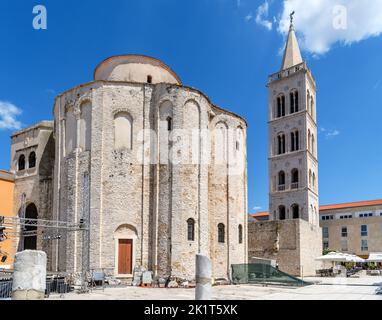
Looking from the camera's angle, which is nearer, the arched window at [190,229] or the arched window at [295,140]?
the arched window at [190,229]

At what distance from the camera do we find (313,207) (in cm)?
5403

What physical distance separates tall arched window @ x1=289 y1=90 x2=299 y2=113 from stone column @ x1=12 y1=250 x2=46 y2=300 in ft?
161

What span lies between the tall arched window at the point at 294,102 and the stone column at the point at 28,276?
4895 cm

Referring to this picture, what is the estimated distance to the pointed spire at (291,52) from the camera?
195 ft

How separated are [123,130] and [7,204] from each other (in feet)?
42.6

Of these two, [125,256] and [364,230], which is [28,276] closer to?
[125,256]

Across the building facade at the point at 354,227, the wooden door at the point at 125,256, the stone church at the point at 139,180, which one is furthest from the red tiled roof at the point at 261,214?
the wooden door at the point at 125,256

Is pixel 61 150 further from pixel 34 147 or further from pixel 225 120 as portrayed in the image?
pixel 225 120

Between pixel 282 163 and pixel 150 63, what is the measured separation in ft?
101

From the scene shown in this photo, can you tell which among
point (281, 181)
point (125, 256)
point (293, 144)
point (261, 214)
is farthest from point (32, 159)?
point (261, 214)

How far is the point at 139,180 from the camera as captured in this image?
25.5 m

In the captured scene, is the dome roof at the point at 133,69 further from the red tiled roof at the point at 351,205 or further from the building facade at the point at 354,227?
the red tiled roof at the point at 351,205

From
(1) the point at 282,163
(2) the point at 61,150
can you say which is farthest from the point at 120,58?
(1) the point at 282,163

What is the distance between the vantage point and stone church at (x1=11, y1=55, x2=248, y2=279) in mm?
24516
